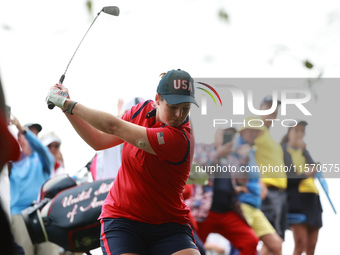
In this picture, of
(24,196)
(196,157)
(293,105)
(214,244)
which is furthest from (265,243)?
(24,196)

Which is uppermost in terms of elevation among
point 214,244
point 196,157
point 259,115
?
point 259,115

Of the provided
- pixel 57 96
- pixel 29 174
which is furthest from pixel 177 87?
pixel 29 174

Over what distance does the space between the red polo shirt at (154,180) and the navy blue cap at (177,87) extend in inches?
6.9

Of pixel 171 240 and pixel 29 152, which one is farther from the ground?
pixel 29 152

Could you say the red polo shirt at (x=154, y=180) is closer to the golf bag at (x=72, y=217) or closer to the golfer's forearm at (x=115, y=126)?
the golfer's forearm at (x=115, y=126)

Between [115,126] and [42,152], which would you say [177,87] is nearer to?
[115,126]

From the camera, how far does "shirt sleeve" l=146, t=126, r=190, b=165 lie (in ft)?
12.3

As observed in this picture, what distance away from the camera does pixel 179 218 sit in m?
3.97

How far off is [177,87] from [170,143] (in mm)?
337

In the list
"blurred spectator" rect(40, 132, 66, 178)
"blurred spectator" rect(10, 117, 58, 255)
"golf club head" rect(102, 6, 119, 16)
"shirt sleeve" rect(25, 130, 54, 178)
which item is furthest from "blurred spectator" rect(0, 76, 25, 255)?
"blurred spectator" rect(40, 132, 66, 178)

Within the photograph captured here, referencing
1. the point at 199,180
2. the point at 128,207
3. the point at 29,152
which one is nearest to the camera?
the point at 128,207

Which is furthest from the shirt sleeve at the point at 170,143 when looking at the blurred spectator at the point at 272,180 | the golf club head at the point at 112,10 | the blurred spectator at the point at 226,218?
the blurred spectator at the point at 272,180

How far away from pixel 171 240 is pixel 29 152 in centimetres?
368

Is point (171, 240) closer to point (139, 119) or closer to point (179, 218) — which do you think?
point (179, 218)
